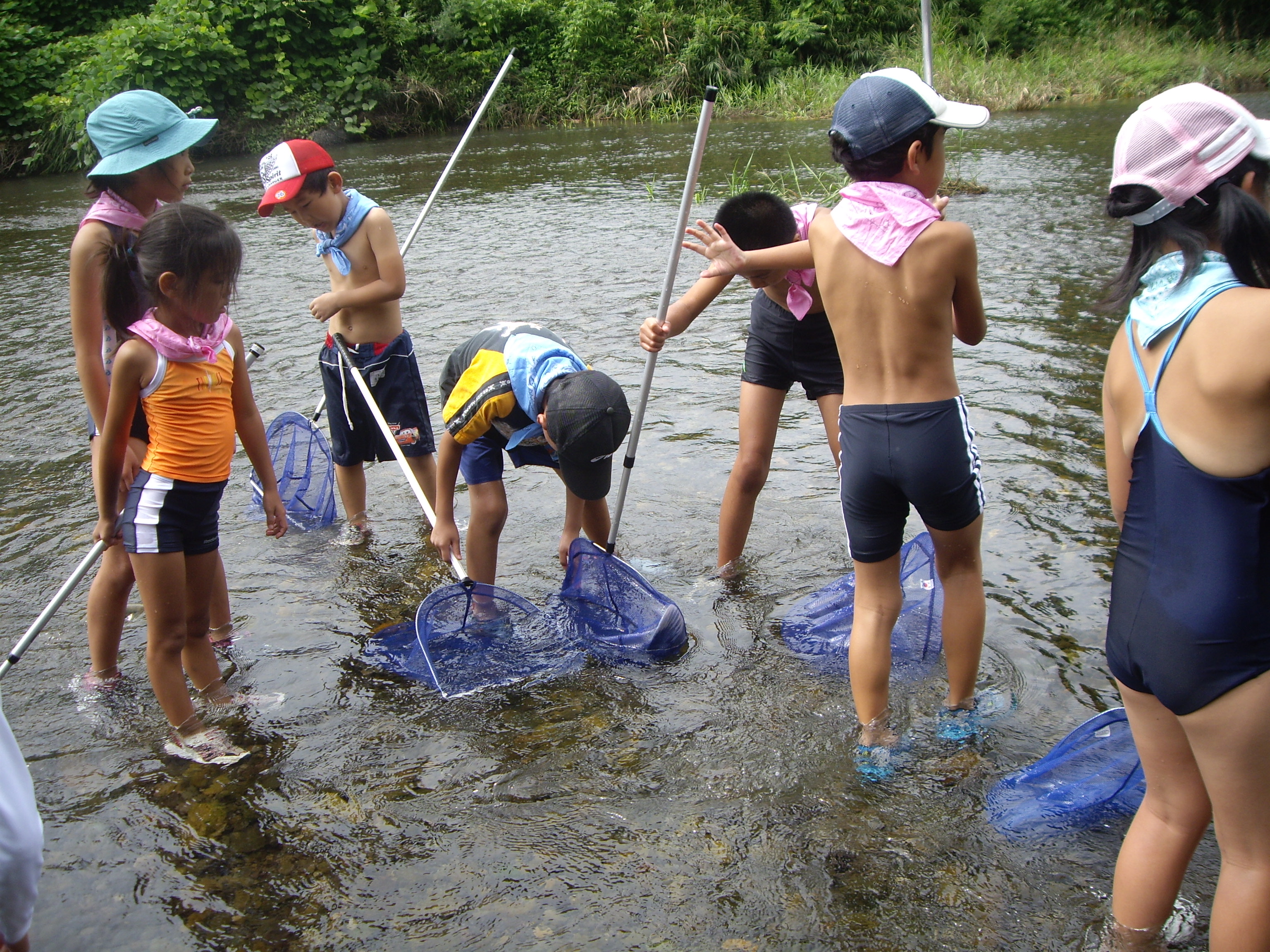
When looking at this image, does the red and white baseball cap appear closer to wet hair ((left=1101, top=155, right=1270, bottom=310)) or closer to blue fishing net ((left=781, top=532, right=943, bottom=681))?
blue fishing net ((left=781, top=532, right=943, bottom=681))

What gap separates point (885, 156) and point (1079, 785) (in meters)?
1.72

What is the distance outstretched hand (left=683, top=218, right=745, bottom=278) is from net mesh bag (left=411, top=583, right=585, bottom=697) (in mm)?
1357

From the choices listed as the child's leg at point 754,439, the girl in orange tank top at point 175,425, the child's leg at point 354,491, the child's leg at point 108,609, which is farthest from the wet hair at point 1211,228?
the child's leg at point 354,491

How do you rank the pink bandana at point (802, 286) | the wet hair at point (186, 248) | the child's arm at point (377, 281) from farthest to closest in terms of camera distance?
the child's arm at point (377, 281), the pink bandana at point (802, 286), the wet hair at point (186, 248)

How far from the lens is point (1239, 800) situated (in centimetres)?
180

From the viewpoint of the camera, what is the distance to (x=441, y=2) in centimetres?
2403

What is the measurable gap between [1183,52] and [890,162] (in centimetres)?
2318

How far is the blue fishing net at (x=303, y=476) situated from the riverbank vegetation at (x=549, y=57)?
51.2ft

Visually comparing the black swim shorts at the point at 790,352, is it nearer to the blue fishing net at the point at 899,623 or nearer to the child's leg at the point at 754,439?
the child's leg at the point at 754,439

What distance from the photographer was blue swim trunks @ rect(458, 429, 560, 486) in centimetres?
362

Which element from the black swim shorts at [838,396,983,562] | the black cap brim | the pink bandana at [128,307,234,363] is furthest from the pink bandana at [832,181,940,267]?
the pink bandana at [128,307,234,363]

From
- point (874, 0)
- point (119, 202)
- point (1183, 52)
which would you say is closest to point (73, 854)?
point (119, 202)

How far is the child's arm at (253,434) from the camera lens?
10.9ft

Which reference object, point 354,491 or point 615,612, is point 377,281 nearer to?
point 354,491
